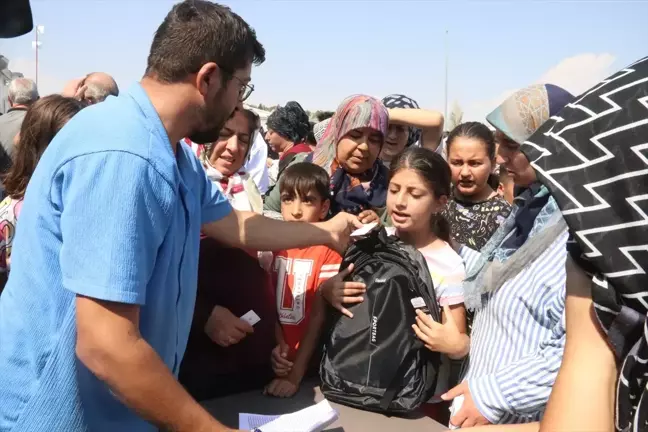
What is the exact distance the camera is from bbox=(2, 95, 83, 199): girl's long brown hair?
2.49m

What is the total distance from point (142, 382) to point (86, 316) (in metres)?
0.19

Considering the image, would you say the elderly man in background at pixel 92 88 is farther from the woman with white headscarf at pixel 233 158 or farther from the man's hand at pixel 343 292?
the man's hand at pixel 343 292

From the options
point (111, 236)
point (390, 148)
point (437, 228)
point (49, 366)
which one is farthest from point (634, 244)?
point (390, 148)

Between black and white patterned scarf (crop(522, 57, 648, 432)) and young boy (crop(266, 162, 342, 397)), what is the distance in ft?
4.74

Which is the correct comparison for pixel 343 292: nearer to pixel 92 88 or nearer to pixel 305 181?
pixel 305 181

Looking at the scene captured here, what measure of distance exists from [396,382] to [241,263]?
30.7 inches

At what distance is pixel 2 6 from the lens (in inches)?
55.1

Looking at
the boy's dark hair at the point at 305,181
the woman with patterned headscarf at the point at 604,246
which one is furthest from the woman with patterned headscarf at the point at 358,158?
the woman with patterned headscarf at the point at 604,246

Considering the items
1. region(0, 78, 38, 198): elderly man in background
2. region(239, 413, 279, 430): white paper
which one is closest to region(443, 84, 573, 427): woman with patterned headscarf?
region(239, 413, 279, 430): white paper

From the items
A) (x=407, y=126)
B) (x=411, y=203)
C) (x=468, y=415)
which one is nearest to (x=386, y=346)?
(x=468, y=415)

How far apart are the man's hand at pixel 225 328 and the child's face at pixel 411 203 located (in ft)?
2.67

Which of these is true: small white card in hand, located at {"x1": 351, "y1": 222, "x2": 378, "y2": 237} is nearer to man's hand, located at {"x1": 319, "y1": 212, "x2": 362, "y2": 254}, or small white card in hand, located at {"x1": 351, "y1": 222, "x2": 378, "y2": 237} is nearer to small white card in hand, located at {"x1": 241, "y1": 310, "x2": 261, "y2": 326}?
man's hand, located at {"x1": 319, "y1": 212, "x2": 362, "y2": 254}

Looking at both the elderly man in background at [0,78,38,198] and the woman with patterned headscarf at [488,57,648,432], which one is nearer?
the woman with patterned headscarf at [488,57,648,432]

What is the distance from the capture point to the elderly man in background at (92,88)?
3.98m
